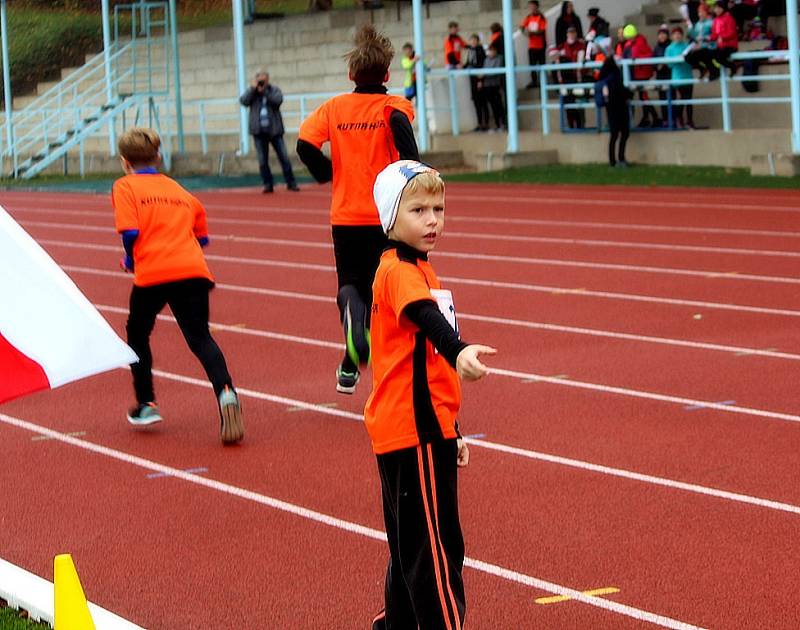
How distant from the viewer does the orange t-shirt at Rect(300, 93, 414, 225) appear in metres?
7.69

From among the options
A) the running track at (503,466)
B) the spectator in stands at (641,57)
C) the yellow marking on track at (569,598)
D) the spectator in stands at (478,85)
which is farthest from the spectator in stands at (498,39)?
the yellow marking on track at (569,598)

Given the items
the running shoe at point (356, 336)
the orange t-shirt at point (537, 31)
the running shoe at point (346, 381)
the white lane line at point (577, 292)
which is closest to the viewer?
the running shoe at point (356, 336)

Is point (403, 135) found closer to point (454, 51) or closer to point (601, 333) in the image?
point (601, 333)

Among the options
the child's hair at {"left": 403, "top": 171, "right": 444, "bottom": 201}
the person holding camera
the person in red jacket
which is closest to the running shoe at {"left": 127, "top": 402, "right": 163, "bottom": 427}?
the child's hair at {"left": 403, "top": 171, "right": 444, "bottom": 201}

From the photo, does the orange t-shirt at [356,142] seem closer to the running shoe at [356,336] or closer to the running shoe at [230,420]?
the running shoe at [356,336]

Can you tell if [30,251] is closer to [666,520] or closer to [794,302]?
[666,520]

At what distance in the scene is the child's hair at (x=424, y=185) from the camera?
13.5 feet

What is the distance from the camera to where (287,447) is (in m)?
7.35

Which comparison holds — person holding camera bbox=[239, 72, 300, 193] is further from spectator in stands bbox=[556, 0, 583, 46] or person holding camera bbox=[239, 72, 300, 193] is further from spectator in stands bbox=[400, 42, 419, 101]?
spectator in stands bbox=[556, 0, 583, 46]

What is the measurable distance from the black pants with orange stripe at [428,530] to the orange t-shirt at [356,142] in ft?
12.0

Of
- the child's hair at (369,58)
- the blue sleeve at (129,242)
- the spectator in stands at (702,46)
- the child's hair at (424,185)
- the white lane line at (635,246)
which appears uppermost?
the spectator in stands at (702,46)

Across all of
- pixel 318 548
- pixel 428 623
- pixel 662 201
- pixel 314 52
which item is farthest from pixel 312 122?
pixel 314 52

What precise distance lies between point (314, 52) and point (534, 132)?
11666 millimetres

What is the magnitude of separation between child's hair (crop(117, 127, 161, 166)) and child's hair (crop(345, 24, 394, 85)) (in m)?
1.05
